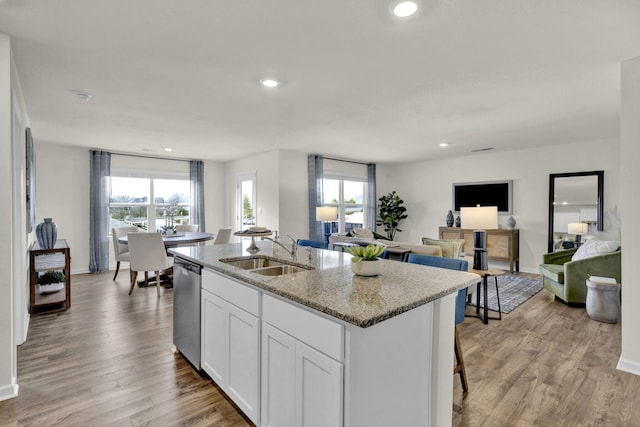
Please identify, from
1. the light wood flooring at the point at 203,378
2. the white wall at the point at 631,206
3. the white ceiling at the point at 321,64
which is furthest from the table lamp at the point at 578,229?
the white wall at the point at 631,206

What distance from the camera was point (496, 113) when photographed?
145 inches

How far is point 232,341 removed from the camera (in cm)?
193

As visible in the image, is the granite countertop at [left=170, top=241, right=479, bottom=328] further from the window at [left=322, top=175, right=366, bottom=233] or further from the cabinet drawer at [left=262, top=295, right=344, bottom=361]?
the window at [left=322, top=175, right=366, bottom=233]

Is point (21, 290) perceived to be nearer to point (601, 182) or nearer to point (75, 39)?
point (75, 39)

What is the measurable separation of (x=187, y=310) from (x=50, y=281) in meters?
2.72

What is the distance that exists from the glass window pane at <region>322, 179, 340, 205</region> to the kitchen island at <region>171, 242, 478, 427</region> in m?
5.14

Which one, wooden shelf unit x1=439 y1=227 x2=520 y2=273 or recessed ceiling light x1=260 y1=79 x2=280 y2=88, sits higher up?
recessed ceiling light x1=260 y1=79 x2=280 y2=88

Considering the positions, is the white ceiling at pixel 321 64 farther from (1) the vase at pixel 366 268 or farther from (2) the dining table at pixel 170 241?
(2) the dining table at pixel 170 241

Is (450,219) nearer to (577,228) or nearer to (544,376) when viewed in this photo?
(577,228)

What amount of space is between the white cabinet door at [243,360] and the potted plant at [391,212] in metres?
6.09

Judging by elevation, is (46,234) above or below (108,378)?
above

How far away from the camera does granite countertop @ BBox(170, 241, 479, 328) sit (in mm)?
1271

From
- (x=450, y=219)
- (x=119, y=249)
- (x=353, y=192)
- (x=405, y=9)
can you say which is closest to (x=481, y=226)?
(x=405, y=9)

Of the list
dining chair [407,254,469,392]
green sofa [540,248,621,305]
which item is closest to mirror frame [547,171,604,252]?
green sofa [540,248,621,305]
